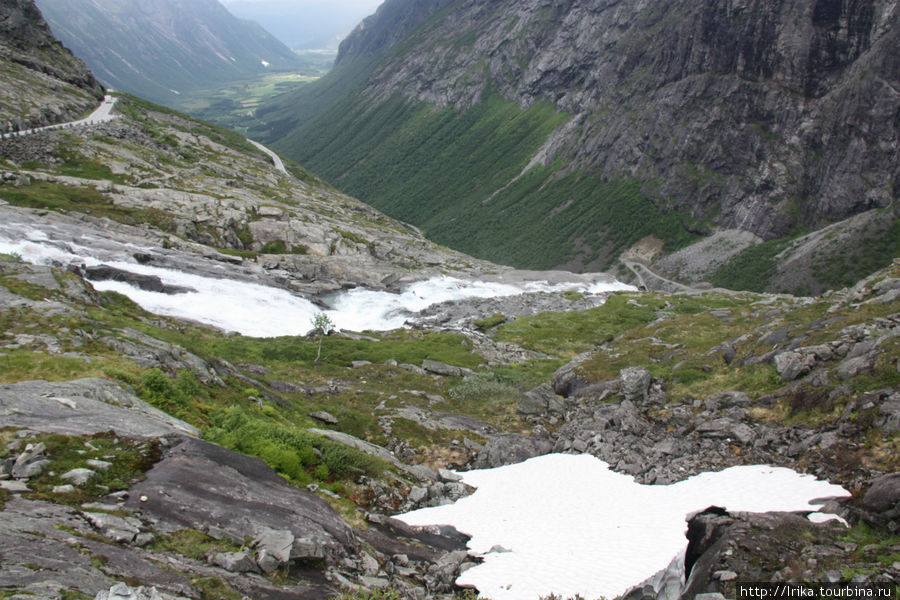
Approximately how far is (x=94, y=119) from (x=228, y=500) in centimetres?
12267

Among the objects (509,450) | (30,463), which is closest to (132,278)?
(509,450)

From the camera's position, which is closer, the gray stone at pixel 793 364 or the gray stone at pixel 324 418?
the gray stone at pixel 793 364

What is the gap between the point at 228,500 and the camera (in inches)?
470

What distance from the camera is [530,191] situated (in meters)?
188

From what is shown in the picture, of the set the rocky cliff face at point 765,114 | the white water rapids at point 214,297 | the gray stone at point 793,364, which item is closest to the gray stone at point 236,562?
the gray stone at point 793,364

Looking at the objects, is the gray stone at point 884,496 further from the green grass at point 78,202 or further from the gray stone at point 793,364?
the green grass at point 78,202

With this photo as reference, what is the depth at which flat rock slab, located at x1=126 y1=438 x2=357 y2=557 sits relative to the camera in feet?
36.2

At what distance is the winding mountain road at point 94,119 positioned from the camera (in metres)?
82.8

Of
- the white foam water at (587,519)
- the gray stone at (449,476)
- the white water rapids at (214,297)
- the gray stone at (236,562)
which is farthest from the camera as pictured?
the white water rapids at (214,297)

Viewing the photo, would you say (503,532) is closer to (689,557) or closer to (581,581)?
(581,581)

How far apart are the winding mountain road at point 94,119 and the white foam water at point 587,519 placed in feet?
324

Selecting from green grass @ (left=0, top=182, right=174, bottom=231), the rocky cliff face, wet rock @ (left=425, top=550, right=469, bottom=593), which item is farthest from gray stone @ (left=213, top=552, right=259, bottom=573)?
the rocky cliff face

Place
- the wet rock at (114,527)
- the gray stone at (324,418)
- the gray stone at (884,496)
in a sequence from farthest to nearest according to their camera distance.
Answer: the gray stone at (324,418)
the gray stone at (884,496)
the wet rock at (114,527)

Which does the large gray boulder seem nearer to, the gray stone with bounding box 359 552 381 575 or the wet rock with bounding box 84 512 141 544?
the gray stone with bounding box 359 552 381 575
